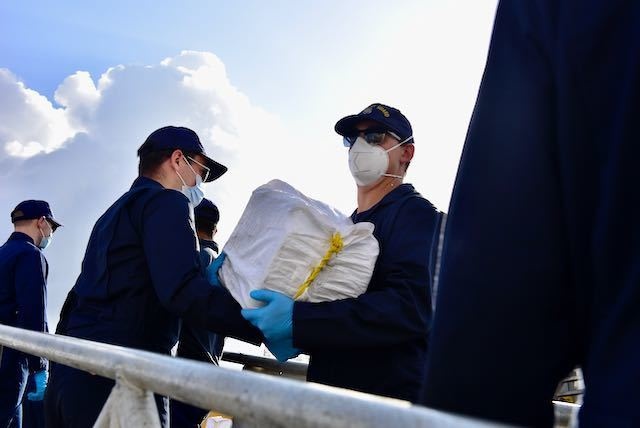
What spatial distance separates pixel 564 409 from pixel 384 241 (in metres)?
1.06

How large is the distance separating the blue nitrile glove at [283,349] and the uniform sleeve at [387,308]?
0.19 ft

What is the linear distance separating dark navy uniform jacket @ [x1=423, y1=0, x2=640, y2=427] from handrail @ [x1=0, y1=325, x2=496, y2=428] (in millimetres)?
154

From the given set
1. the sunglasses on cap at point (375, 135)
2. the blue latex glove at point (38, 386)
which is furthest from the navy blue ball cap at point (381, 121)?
the blue latex glove at point (38, 386)

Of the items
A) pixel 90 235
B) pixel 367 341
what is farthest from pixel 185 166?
pixel 367 341

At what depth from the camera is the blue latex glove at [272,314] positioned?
220 centimetres

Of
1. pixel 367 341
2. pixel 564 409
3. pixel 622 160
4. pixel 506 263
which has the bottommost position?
pixel 564 409

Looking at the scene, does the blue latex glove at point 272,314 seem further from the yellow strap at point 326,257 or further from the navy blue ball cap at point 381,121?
the navy blue ball cap at point 381,121

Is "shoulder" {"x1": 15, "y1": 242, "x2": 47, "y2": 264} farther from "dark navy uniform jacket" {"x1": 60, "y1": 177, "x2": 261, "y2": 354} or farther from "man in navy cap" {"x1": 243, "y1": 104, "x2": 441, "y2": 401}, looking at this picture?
"man in navy cap" {"x1": 243, "y1": 104, "x2": 441, "y2": 401}

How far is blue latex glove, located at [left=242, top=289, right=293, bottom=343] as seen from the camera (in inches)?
86.6

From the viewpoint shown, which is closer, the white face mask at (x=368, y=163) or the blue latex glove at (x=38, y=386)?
the white face mask at (x=368, y=163)

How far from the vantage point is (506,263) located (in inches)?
29.0

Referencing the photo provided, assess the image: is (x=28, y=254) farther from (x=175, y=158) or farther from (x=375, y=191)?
(x=375, y=191)

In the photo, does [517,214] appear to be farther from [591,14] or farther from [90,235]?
[90,235]

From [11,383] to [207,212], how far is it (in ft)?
7.10
